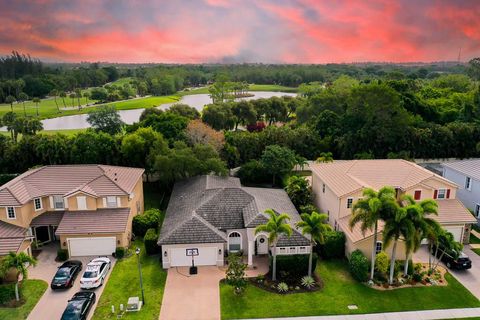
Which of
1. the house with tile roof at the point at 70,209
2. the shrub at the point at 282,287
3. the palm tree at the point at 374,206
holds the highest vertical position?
the palm tree at the point at 374,206

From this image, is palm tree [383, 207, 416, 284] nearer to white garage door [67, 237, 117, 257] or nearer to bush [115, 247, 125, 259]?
bush [115, 247, 125, 259]

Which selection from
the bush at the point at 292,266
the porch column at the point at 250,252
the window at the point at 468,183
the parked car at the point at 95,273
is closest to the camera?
the parked car at the point at 95,273

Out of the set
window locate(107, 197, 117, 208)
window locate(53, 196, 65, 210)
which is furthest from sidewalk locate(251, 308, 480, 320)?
window locate(53, 196, 65, 210)

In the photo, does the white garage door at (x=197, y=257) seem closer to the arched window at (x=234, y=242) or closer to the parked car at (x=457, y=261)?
the arched window at (x=234, y=242)

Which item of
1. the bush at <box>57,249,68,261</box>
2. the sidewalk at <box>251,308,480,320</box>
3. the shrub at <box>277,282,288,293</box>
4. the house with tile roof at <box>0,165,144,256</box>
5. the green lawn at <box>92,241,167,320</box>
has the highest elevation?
the house with tile roof at <box>0,165,144,256</box>

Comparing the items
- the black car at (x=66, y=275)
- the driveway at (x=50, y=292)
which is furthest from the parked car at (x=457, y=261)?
the black car at (x=66, y=275)

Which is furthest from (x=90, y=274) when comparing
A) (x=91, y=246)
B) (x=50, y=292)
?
(x=91, y=246)
